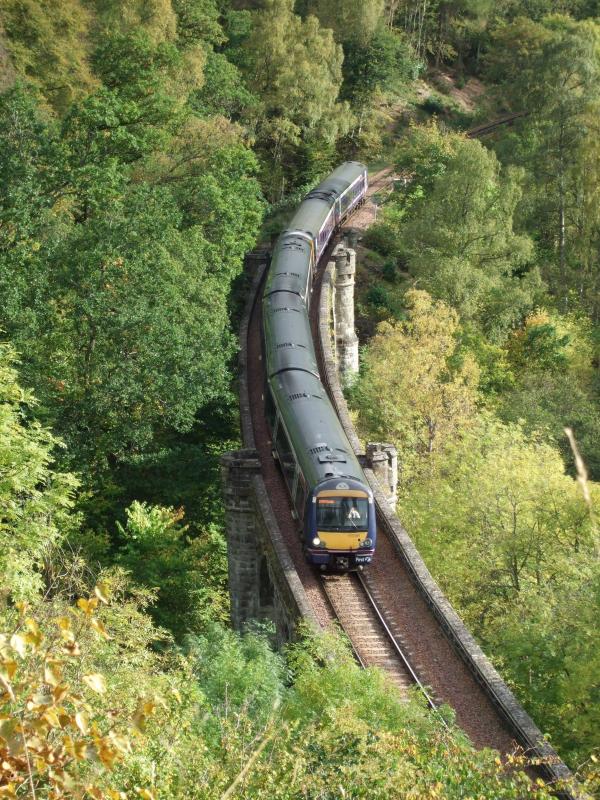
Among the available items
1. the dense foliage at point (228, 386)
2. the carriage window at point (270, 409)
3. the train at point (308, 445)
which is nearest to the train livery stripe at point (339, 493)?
the train at point (308, 445)

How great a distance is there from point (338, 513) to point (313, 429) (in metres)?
3.20

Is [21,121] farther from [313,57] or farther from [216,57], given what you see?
[313,57]

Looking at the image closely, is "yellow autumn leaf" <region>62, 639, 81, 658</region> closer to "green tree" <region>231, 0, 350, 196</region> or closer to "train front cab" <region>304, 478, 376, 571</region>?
"train front cab" <region>304, 478, 376, 571</region>

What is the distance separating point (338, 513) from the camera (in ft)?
81.4

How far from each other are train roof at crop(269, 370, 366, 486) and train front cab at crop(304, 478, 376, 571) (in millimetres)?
419

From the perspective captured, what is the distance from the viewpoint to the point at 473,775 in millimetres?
12172

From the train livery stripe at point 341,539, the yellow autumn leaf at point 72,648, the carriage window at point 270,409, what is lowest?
the train livery stripe at point 341,539

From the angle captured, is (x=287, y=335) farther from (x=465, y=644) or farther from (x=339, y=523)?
(x=465, y=644)

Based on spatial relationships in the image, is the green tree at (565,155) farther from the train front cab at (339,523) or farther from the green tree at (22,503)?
the green tree at (22,503)

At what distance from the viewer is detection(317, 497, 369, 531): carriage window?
24.8 m

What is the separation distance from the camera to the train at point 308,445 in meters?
24.9

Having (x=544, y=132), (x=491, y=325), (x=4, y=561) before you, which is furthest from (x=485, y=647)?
(x=544, y=132)

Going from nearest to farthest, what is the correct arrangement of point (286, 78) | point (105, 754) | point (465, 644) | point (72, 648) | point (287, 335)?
point (105, 754), point (72, 648), point (465, 644), point (287, 335), point (286, 78)

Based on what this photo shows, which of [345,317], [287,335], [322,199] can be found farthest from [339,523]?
[322,199]
